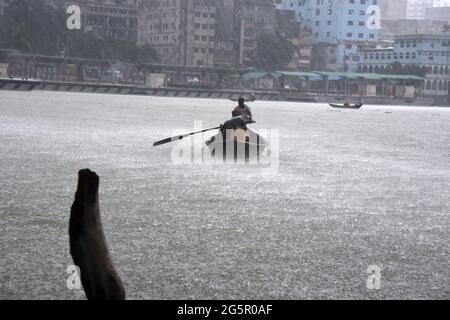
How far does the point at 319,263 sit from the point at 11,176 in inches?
305

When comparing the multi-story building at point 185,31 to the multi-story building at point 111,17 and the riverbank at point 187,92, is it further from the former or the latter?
the riverbank at point 187,92

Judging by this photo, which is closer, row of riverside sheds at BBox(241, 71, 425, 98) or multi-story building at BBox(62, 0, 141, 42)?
row of riverside sheds at BBox(241, 71, 425, 98)

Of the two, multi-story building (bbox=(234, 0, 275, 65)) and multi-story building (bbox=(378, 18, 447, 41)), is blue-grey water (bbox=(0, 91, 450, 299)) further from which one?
multi-story building (bbox=(378, 18, 447, 41))

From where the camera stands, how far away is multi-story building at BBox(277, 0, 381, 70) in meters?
133

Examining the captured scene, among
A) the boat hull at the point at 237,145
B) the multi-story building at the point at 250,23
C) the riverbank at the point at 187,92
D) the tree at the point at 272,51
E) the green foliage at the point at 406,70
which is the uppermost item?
the multi-story building at the point at 250,23

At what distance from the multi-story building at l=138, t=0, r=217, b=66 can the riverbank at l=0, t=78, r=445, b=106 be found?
17289 millimetres

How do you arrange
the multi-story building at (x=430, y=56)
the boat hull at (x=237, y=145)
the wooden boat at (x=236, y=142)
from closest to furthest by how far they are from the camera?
the wooden boat at (x=236, y=142) → the boat hull at (x=237, y=145) → the multi-story building at (x=430, y=56)

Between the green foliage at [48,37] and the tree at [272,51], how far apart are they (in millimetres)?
22312

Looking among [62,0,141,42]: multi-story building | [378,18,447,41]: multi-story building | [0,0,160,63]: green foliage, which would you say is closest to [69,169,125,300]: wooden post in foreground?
[0,0,160,63]: green foliage

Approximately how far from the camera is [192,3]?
114 meters

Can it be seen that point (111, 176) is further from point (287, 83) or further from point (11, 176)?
point (287, 83)

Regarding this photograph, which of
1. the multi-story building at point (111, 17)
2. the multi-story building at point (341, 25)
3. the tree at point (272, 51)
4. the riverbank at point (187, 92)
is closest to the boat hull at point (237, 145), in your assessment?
the riverbank at point (187, 92)

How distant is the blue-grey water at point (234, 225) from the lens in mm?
6523
